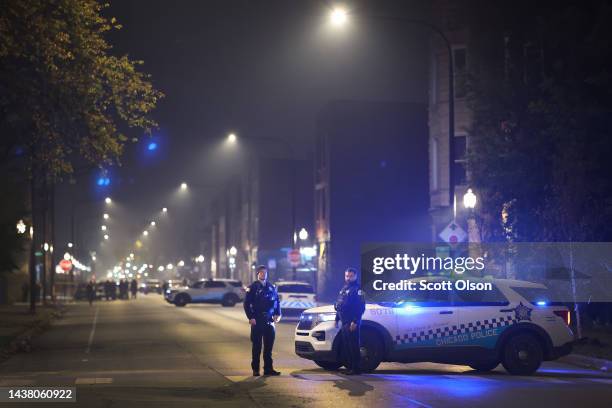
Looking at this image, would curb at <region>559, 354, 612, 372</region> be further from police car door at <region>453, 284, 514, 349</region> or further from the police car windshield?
the police car windshield

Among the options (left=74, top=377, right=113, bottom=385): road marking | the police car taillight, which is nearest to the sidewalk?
(left=74, top=377, right=113, bottom=385): road marking

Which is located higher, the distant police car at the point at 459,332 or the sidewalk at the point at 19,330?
the distant police car at the point at 459,332

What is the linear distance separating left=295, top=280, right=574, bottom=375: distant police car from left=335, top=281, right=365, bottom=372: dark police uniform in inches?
21.4

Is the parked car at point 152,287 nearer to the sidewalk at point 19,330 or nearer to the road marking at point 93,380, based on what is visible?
the sidewalk at point 19,330

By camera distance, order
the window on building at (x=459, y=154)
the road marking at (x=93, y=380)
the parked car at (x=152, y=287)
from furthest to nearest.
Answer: the parked car at (x=152, y=287), the window on building at (x=459, y=154), the road marking at (x=93, y=380)

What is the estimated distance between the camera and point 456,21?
139ft

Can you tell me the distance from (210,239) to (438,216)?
9456 centimetres

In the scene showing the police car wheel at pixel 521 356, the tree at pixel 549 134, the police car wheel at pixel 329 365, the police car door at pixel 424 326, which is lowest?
the police car wheel at pixel 329 365

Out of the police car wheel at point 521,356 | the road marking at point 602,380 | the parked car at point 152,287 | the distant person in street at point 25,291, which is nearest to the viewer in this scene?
the road marking at point 602,380

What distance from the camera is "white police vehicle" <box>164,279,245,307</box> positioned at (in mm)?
57312

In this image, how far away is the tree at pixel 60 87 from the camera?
21.7 metres

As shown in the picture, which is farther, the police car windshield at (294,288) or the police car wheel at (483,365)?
the police car windshield at (294,288)

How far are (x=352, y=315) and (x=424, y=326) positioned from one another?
1504 mm

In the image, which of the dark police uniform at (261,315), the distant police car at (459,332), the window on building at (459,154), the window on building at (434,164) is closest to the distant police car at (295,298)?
the window on building at (434,164)
